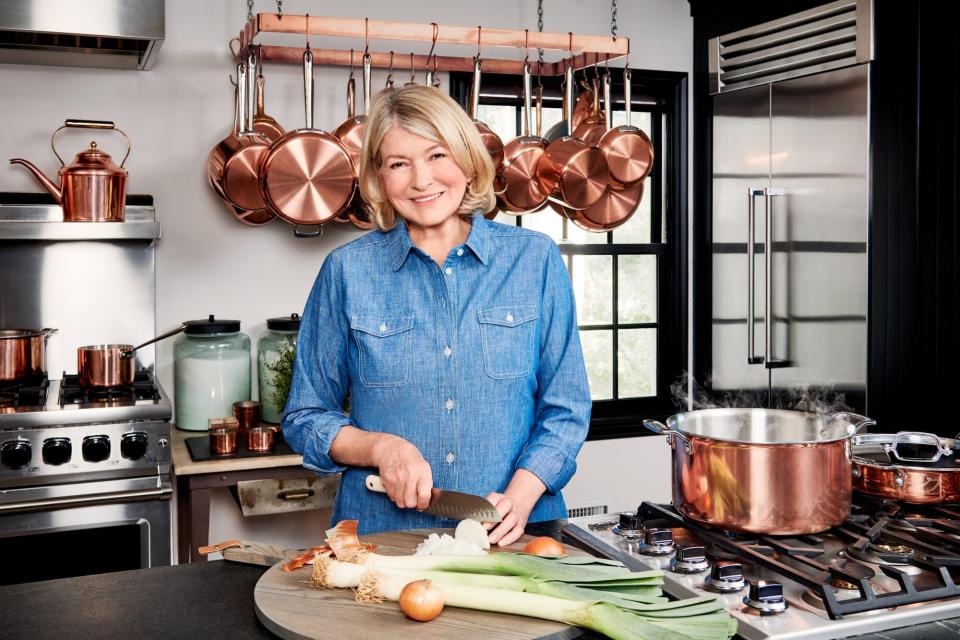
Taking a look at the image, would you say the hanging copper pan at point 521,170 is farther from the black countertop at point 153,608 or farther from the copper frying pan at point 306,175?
the black countertop at point 153,608

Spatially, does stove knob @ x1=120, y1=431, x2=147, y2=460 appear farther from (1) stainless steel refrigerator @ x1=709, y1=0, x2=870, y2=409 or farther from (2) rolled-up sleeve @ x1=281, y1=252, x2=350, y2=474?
(1) stainless steel refrigerator @ x1=709, y1=0, x2=870, y2=409

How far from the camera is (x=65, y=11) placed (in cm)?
264

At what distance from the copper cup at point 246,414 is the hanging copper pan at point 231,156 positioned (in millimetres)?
598

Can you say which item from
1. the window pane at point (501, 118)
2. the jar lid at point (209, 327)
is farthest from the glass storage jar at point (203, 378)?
the window pane at point (501, 118)

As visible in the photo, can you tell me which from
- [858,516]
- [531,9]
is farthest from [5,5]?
[858,516]

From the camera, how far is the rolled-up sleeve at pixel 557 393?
174cm

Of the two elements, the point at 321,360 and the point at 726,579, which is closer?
the point at 726,579

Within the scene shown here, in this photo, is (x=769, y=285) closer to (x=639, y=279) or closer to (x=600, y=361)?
(x=639, y=279)

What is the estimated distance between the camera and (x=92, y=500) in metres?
2.55

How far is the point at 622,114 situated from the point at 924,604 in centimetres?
286

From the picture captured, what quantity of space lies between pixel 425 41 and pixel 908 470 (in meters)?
2.13

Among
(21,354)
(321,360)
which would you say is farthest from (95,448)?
(321,360)

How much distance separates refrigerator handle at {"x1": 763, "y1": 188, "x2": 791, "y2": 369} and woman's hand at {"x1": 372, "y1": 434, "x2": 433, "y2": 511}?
2101mm

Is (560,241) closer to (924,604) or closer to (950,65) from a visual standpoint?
(950,65)
